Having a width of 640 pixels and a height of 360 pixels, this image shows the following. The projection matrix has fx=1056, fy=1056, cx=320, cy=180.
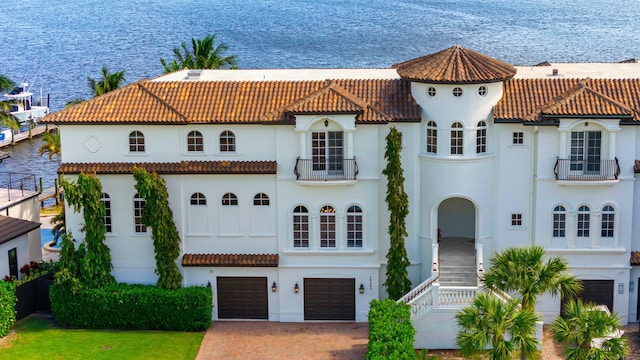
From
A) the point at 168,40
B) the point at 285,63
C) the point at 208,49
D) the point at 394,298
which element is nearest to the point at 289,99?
the point at 394,298

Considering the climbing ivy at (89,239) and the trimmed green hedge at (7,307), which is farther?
the climbing ivy at (89,239)

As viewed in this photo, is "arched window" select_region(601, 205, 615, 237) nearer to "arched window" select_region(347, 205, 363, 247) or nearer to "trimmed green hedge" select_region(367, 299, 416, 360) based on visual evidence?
"trimmed green hedge" select_region(367, 299, 416, 360)

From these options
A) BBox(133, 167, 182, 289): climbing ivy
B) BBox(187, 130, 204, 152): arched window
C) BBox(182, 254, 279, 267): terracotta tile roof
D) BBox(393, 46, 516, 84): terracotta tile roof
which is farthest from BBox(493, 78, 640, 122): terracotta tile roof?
BBox(133, 167, 182, 289): climbing ivy

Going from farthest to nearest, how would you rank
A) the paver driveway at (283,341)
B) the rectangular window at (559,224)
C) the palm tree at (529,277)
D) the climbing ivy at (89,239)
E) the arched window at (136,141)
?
the arched window at (136,141) → the rectangular window at (559,224) → the climbing ivy at (89,239) → the paver driveway at (283,341) → the palm tree at (529,277)

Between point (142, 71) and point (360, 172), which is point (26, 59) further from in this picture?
point (360, 172)

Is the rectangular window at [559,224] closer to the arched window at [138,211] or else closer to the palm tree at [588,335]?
the palm tree at [588,335]

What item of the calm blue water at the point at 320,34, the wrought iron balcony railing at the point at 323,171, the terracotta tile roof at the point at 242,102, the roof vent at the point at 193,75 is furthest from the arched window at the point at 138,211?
the calm blue water at the point at 320,34
